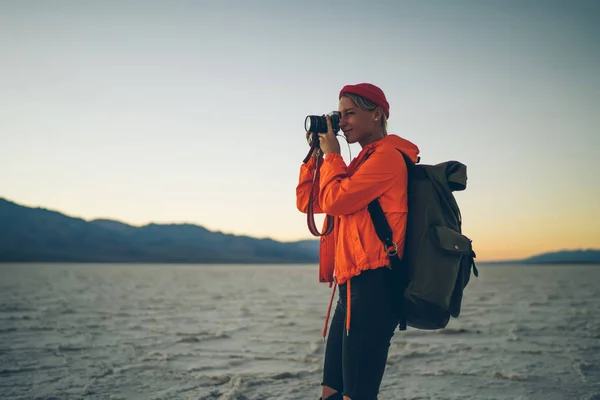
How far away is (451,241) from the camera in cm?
187

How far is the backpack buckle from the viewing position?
187 centimetres

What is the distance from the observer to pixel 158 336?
7.70 m

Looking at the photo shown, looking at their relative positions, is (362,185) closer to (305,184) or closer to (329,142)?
(329,142)

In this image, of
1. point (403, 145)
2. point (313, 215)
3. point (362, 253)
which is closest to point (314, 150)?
point (313, 215)

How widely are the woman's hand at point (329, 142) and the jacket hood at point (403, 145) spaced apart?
0.19 metres

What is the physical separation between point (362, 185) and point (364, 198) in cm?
5

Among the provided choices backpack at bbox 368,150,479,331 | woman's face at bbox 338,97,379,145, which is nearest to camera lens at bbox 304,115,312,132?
woman's face at bbox 338,97,379,145

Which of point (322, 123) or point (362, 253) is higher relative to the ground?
point (322, 123)

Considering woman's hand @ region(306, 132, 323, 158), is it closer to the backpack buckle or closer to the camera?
the camera

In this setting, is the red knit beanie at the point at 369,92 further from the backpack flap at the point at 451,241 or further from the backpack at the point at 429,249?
the backpack flap at the point at 451,241

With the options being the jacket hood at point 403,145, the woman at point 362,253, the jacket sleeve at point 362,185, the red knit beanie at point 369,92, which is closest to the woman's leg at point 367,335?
the woman at point 362,253

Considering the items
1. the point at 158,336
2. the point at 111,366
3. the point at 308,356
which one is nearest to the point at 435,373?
the point at 308,356

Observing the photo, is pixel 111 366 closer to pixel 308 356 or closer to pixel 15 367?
pixel 15 367

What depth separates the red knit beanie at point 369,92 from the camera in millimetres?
2105
